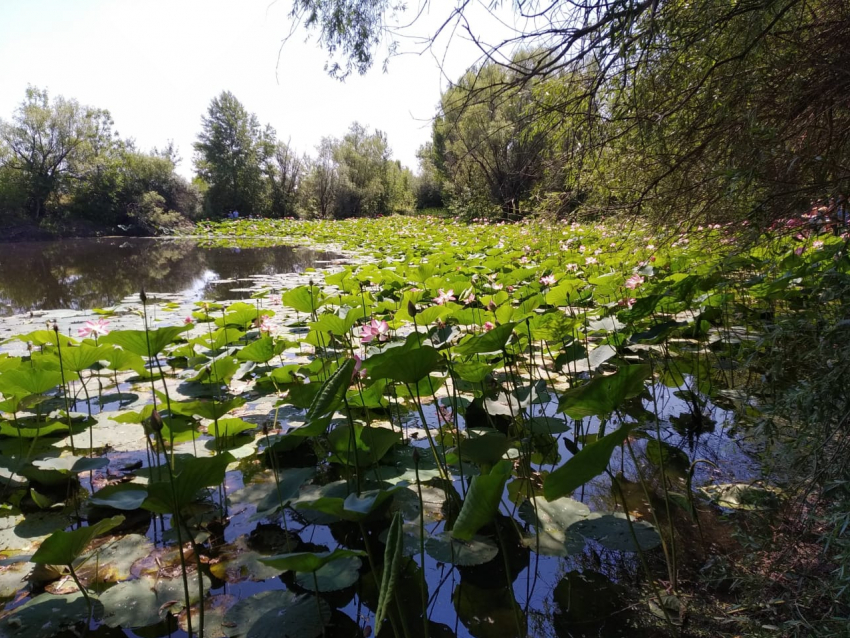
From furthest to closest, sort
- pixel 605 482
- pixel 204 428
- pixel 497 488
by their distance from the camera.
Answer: pixel 204 428 → pixel 605 482 → pixel 497 488

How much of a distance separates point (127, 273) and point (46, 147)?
1752cm

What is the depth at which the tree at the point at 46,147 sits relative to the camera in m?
19.5

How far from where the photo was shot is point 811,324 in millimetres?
1127

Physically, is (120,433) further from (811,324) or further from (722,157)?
(722,157)

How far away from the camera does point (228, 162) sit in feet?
82.9

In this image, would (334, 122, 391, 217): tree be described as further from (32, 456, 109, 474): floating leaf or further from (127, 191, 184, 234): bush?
(32, 456, 109, 474): floating leaf

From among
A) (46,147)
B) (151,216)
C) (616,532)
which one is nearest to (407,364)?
(616,532)

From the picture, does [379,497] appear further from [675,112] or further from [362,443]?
[675,112]

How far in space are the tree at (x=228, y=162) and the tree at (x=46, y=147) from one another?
→ 521 cm

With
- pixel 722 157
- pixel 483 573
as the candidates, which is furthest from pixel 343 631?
pixel 722 157

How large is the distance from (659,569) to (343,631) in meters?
0.68

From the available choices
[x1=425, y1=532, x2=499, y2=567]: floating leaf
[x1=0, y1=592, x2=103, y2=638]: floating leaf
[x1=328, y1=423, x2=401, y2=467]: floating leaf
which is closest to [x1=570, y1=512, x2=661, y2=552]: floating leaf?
[x1=425, y1=532, x2=499, y2=567]: floating leaf

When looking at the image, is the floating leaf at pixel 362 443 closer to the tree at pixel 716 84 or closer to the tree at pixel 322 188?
the tree at pixel 716 84

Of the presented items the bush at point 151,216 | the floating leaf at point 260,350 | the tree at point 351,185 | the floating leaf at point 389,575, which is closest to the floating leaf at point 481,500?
the floating leaf at point 389,575
